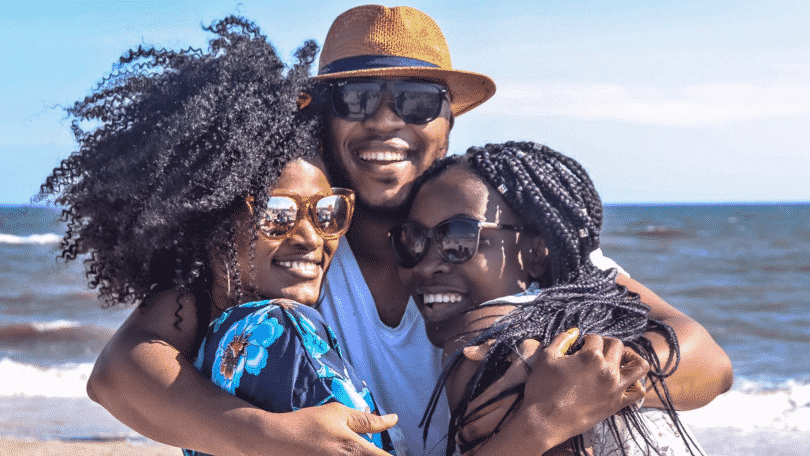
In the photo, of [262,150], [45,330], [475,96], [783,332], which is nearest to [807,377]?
[783,332]

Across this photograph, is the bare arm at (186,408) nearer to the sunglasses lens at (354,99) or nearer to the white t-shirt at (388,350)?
the white t-shirt at (388,350)

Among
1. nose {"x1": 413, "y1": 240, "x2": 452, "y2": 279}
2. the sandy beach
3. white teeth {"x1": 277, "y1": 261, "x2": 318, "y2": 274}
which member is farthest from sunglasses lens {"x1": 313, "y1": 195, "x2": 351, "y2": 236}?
the sandy beach

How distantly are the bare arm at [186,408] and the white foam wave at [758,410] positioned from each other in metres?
6.09

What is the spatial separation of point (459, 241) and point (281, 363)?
0.95m

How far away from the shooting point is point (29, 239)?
2928cm

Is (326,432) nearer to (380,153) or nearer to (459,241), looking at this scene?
(459,241)

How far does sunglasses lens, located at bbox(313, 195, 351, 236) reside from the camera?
9.41ft

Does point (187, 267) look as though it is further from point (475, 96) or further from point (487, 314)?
point (475, 96)

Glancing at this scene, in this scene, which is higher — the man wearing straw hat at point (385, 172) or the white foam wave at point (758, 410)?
the man wearing straw hat at point (385, 172)

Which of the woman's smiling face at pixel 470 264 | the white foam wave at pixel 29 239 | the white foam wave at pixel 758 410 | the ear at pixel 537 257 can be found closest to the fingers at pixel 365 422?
the woman's smiling face at pixel 470 264

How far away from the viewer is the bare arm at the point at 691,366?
2668 mm

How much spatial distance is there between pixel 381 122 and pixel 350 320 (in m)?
0.90

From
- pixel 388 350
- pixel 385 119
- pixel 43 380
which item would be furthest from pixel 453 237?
pixel 43 380

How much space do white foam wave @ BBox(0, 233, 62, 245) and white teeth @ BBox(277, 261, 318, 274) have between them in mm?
28102
